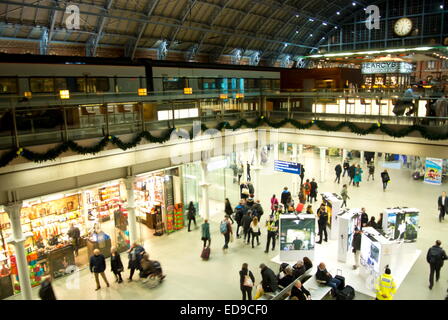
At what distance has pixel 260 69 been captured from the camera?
25188 millimetres

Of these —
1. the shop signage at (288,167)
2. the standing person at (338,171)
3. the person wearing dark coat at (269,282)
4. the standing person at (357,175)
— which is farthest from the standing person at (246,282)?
the standing person at (338,171)

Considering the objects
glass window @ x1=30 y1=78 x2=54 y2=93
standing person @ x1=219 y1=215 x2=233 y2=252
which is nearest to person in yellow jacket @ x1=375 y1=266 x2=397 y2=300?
standing person @ x1=219 y1=215 x2=233 y2=252

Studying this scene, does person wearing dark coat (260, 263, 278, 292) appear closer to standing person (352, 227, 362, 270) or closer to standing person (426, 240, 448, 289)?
standing person (352, 227, 362, 270)

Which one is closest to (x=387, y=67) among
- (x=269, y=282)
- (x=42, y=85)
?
(x=269, y=282)

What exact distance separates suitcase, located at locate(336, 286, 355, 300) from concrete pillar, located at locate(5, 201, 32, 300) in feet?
27.6

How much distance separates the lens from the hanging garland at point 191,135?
8781 mm

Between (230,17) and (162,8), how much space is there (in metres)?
8.19

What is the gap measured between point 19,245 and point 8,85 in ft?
19.7

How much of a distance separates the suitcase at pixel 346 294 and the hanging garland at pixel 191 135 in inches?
257

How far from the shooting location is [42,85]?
12961 mm

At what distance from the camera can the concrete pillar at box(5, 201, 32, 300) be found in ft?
30.0

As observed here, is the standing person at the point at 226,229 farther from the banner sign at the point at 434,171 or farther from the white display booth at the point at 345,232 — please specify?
the banner sign at the point at 434,171
